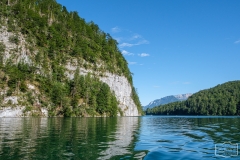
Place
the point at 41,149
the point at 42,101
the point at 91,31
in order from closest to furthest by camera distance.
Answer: the point at 41,149 < the point at 42,101 < the point at 91,31

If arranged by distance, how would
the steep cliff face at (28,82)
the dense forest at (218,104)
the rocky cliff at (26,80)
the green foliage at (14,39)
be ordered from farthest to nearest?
the dense forest at (218,104)
the green foliage at (14,39)
the rocky cliff at (26,80)
the steep cliff face at (28,82)

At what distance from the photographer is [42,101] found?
7819cm

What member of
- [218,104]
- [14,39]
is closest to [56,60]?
[14,39]

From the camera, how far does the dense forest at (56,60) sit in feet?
261

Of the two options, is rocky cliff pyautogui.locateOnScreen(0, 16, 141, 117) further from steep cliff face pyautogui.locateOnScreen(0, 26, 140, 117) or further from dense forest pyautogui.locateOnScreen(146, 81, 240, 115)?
dense forest pyautogui.locateOnScreen(146, 81, 240, 115)

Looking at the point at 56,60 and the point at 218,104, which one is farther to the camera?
the point at 218,104

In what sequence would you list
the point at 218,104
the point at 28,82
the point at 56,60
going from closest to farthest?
1. the point at 28,82
2. the point at 56,60
3. the point at 218,104

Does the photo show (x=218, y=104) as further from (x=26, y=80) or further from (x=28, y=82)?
(x=26, y=80)

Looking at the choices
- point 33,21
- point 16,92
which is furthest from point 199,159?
point 33,21

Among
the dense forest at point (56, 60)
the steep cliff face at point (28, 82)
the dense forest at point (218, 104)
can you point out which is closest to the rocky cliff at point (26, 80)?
the steep cliff face at point (28, 82)

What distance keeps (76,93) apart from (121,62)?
5033 centimetres

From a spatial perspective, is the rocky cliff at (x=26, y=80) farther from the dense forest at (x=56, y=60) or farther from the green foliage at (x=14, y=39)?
the dense forest at (x=56, y=60)

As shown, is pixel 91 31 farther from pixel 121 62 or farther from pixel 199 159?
pixel 199 159

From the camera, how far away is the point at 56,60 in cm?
9650
